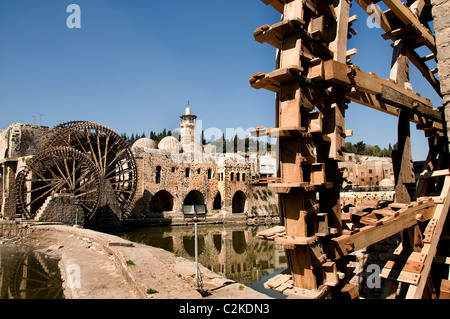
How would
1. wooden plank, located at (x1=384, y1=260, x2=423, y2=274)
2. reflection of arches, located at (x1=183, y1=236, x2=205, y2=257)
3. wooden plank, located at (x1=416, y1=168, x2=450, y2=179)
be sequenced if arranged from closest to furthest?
wooden plank, located at (x1=384, y1=260, x2=423, y2=274)
wooden plank, located at (x1=416, y1=168, x2=450, y2=179)
reflection of arches, located at (x1=183, y1=236, x2=205, y2=257)

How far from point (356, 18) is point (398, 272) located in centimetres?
337

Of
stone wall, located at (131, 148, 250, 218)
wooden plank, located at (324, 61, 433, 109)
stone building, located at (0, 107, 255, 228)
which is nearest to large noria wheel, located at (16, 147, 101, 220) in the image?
stone building, located at (0, 107, 255, 228)

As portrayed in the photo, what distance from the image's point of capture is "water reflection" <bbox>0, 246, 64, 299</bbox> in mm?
5836

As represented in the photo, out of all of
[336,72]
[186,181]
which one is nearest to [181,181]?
[186,181]

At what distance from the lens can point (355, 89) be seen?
3.44 meters

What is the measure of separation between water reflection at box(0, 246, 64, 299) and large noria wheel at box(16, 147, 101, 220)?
5920mm

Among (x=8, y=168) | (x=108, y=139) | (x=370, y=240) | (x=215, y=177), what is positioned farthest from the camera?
(x=215, y=177)

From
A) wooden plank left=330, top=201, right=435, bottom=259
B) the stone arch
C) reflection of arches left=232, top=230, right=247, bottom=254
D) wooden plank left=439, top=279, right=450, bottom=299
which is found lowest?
reflection of arches left=232, top=230, right=247, bottom=254

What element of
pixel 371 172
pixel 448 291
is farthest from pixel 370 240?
pixel 371 172

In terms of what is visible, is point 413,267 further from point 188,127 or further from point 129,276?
point 188,127

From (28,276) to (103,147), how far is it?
14.9 m

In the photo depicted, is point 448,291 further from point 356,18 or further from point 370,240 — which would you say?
point 356,18

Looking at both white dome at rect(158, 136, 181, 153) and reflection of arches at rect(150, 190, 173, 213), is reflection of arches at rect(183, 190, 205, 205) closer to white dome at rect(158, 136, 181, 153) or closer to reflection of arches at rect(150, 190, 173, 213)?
reflection of arches at rect(150, 190, 173, 213)

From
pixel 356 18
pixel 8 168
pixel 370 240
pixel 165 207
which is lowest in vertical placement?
pixel 165 207
